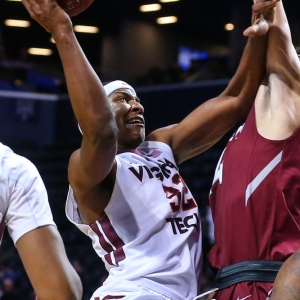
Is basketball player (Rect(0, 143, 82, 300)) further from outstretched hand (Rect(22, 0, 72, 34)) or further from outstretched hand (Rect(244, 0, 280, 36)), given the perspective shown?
outstretched hand (Rect(244, 0, 280, 36))

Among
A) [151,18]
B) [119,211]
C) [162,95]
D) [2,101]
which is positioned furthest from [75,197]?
[151,18]

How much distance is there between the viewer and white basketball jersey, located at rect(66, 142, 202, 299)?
2689mm

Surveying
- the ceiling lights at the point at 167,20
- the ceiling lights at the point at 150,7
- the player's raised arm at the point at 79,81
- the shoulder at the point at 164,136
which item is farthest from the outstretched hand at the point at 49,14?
the ceiling lights at the point at 167,20

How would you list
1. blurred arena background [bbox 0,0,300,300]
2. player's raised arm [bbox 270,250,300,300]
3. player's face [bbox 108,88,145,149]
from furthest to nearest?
blurred arena background [bbox 0,0,300,300] < player's face [bbox 108,88,145,149] < player's raised arm [bbox 270,250,300,300]

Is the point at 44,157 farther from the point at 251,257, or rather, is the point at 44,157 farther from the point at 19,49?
the point at 251,257

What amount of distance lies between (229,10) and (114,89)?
41.9ft

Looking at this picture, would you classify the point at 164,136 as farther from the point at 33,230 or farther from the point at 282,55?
the point at 33,230

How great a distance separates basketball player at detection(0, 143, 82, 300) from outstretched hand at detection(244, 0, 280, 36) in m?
0.99

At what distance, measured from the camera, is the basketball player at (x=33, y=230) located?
2.29 metres

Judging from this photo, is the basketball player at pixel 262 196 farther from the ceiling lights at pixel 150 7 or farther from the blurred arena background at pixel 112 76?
the ceiling lights at pixel 150 7

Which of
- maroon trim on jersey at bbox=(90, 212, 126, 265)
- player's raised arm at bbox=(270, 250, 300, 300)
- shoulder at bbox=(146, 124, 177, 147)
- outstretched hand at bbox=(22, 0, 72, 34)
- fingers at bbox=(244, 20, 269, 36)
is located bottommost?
maroon trim on jersey at bbox=(90, 212, 126, 265)

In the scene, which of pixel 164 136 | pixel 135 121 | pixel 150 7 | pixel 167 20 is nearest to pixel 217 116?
pixel 164 136

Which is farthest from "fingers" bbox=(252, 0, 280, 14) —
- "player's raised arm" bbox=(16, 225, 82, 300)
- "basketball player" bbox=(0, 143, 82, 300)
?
"player's raised arm" bbox=(16, 225, 82, 300)

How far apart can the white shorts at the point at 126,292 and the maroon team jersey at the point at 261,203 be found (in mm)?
297
